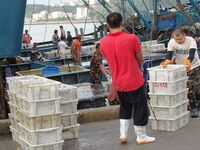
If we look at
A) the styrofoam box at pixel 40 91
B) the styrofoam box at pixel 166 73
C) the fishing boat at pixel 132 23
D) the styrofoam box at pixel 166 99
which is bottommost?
the styrofoam box at pixel 166 99

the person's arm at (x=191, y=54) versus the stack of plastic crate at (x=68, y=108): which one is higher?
the person's arm at (x=191, y=54)

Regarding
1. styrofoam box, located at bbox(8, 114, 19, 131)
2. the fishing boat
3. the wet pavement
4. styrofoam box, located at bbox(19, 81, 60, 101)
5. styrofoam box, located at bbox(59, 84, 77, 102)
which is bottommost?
the wet pavement

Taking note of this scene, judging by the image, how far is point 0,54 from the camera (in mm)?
7387

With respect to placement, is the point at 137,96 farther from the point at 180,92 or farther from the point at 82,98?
the point at 82,98

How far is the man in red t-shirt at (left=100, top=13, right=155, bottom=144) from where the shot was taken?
5.47 metres

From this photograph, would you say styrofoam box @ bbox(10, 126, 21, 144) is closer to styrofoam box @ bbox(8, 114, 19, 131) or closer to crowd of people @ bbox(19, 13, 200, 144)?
styrofoam box @ bbox(8, 114, 19, 131)

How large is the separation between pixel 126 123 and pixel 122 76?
2.16 ft

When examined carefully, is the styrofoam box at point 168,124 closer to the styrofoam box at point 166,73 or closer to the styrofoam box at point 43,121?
the styrofoam box at point 166,73

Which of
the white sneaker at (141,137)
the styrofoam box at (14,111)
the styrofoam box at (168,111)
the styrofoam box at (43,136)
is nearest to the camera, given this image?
the styrofoam box at (43,136)

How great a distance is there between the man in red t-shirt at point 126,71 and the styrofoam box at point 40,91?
0.79m

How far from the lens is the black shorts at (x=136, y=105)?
5699mm

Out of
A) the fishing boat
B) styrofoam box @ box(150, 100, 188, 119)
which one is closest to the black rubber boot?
styrofoam box @ box(150, 100, 188, 119)

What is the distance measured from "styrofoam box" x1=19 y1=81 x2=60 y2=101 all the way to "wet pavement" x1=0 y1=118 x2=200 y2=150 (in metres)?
0.98

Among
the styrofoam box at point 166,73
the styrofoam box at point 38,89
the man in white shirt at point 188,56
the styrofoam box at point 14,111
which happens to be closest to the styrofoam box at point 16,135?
the styrofoam box at point 14,111
